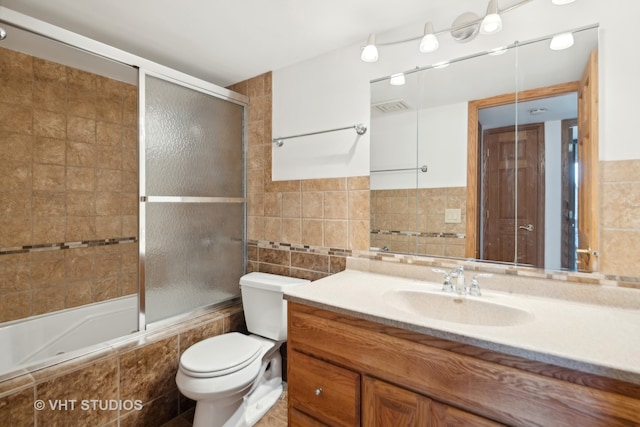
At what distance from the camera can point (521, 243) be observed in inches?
50.2

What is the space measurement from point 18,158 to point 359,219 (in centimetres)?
216

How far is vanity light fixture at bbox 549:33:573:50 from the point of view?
1173 mm

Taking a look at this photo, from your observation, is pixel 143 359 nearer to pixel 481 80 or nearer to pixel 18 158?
pixel 18 158


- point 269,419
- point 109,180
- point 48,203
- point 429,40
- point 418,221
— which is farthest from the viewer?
point 109,180

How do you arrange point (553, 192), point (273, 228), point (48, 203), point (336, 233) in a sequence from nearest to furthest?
point (553, 192), point (336, 233), point (48, 203), point (273, 228)

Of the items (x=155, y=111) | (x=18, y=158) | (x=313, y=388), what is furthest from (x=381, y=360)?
(x=18, y=158)

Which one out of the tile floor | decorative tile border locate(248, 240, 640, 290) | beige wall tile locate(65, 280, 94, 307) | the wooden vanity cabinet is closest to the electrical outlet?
decorative tile border locate(248, 240, 640, 290)

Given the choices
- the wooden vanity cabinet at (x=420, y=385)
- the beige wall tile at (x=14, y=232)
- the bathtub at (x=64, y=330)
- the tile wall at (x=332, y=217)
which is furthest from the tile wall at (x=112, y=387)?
the beige wall tile at (x=14, y=232)

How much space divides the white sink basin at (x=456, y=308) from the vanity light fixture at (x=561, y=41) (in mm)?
1050

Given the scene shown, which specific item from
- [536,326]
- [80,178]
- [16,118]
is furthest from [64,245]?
[536,326]

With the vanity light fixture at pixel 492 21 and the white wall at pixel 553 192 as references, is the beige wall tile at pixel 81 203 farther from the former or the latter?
the white wall at pixel 553 192

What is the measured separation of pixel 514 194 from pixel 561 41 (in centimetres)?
63

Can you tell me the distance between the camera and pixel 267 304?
182 centimetres

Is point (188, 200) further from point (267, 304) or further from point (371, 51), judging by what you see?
point (371, 51)
